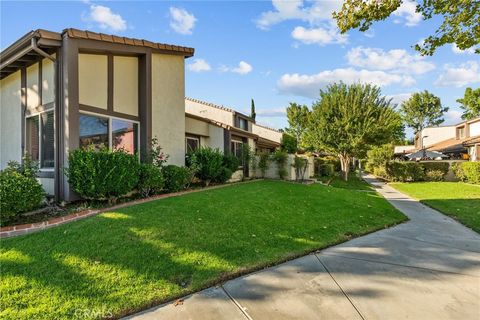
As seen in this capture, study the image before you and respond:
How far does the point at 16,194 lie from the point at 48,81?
4134 millimetres

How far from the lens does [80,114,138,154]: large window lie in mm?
8297

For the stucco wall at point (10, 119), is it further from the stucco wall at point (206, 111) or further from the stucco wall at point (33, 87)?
the stucco wall at point (206, 111)

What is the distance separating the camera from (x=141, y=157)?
32.0 ft

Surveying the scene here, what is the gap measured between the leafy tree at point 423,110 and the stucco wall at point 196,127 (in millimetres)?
57011

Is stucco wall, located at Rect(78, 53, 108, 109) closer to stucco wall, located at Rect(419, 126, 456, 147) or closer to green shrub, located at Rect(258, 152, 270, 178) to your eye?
green shrub, located at Rect(258, 152, 270, 178)

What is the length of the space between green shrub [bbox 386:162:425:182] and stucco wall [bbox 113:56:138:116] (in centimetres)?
2179

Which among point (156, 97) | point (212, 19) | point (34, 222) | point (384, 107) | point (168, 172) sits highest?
point (212, 19)

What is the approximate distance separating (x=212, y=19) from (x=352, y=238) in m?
9.20

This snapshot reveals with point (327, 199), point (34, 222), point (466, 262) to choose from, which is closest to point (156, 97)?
point (34, 222)

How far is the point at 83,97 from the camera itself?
8258mm

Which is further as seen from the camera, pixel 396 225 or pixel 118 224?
pixel 396 225

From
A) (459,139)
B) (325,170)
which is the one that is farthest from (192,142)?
(459,139)

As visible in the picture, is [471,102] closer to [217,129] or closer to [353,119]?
[353,119]

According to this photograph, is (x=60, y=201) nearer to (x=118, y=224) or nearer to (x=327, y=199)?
(x=118, y=224)
